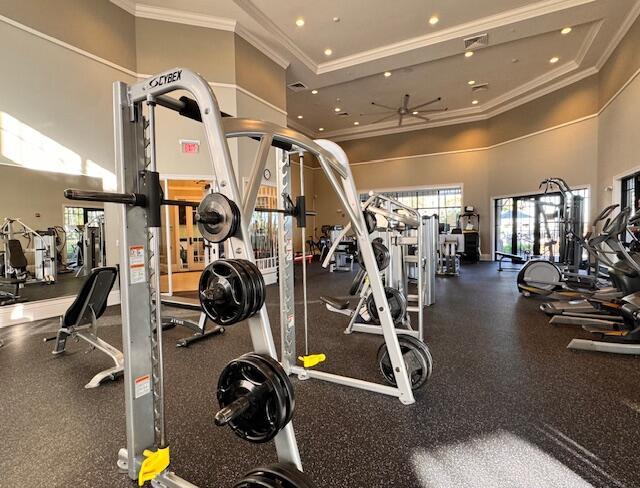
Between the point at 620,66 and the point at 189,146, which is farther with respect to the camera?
the point at 620,66

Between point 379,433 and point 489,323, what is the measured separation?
109 inches

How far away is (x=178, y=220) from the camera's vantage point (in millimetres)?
9281

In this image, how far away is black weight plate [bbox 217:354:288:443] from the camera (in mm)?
1041

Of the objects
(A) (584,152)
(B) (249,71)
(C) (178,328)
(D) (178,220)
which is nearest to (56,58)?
(B) (249,71)

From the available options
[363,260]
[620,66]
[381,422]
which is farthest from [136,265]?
[620,66]

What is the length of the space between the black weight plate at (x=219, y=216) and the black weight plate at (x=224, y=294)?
104mm

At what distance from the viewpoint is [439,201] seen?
40.9 feet

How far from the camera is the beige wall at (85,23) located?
444 centimetres

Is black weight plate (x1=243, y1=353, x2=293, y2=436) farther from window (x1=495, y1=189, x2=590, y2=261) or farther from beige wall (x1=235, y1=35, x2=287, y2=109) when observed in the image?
window (x1=495, y1=189, x2=590, y2=261)

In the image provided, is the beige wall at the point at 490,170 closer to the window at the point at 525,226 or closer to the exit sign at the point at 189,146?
the window at the point at 525,226

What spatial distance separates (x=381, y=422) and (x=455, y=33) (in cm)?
741

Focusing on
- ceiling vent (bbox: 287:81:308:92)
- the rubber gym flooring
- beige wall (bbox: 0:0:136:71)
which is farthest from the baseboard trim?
ceiling vent (bbox: 287:81:308:92)

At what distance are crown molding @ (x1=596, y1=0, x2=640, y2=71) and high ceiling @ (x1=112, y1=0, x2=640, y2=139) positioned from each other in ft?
0.07

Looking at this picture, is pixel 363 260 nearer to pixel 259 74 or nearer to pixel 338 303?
pixel 338 303
